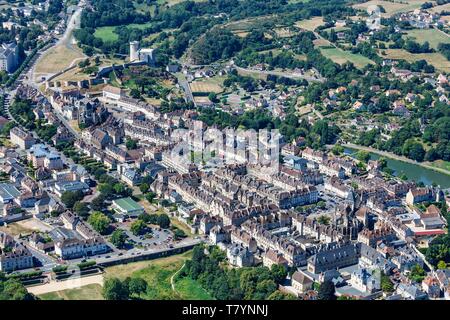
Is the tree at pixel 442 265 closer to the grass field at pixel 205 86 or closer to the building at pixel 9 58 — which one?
the grass field at pixel 205 86

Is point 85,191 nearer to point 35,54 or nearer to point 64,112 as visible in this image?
point 64,112

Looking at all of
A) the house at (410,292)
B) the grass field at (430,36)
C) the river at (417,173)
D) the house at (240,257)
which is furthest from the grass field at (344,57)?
the house at (410,292)

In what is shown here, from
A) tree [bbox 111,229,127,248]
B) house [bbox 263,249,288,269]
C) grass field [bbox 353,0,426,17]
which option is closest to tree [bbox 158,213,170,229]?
tree [bbox 111,229,127,248]

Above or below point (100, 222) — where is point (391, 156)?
below

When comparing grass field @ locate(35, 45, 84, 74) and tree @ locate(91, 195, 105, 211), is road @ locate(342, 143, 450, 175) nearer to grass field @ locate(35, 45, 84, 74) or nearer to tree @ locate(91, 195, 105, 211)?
tree @ locate(91, 195, 105, 211)

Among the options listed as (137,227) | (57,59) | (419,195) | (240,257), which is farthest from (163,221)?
(57,59)

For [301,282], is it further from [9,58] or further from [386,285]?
[9,58]
